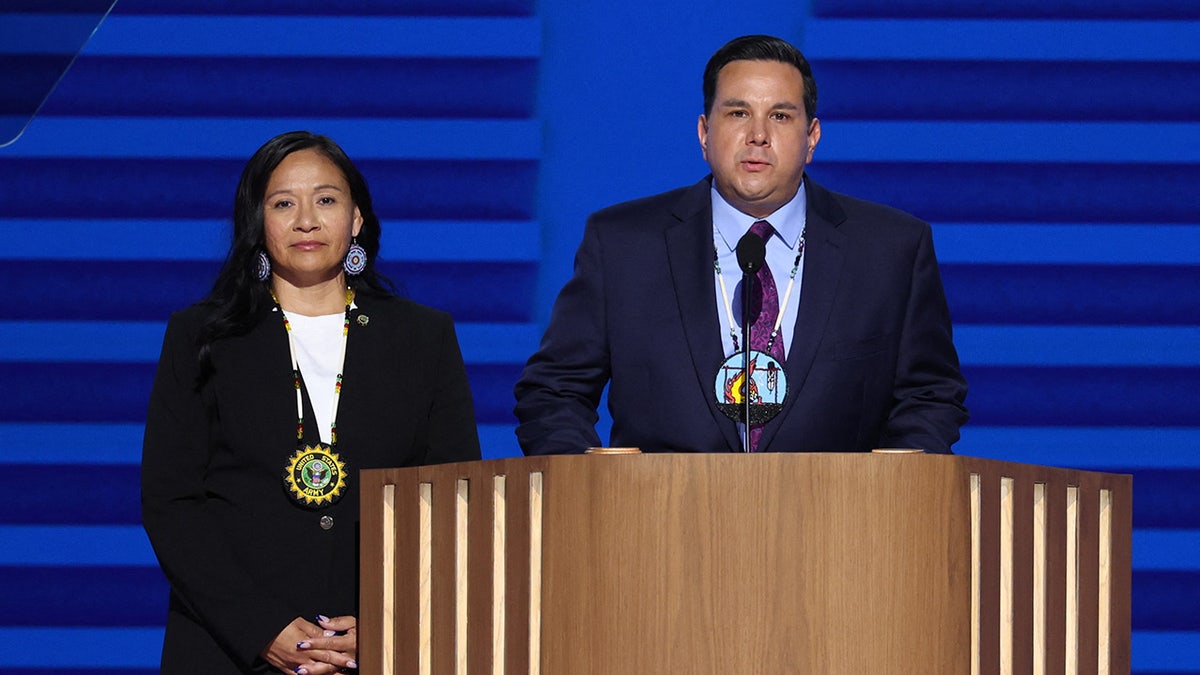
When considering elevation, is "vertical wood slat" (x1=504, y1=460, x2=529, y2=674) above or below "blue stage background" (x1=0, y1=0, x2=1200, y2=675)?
below

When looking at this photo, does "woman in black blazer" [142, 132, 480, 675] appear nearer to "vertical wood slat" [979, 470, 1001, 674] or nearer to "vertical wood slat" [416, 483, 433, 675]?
"vertical wood slat" [416, 483, 433, 675]

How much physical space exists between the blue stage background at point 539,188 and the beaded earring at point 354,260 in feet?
3.27

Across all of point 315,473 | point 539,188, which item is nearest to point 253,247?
point 315,473

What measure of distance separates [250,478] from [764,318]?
892 mm

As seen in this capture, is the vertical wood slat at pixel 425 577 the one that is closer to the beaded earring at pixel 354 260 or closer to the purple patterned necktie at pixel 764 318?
the purple patterned necktie at pixel 764 318

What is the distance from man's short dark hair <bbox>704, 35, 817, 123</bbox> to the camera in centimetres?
292

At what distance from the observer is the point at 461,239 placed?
398 centimetres

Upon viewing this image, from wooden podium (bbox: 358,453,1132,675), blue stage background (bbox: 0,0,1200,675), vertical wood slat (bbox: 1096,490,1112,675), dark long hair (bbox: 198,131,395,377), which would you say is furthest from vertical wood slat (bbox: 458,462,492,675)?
blue stage background (bbox: 0,0,1200,675)

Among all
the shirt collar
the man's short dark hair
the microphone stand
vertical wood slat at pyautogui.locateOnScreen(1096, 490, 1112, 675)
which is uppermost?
the man's short dark hair

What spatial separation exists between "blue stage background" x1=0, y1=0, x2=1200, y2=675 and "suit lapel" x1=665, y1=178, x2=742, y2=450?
1.01 meters

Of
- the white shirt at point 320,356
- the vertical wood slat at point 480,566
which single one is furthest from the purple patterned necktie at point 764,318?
the white shirt at point 320,356

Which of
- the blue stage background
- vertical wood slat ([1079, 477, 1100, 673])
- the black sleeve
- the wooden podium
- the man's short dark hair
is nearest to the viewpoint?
the wooden podium

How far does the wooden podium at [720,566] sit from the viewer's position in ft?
6.94

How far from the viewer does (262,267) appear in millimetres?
2926
